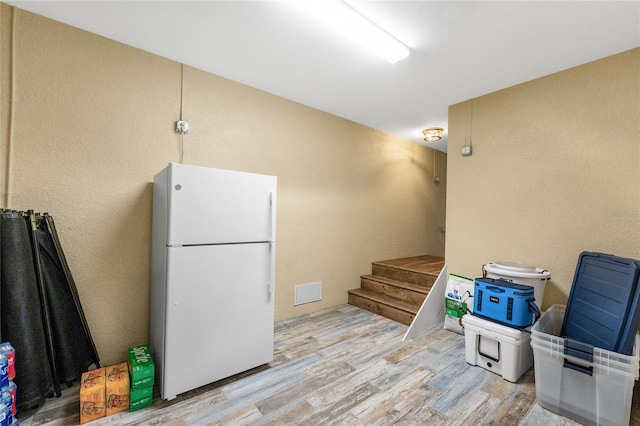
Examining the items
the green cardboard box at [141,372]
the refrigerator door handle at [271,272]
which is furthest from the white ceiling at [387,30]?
the green cardboard box at [141,372]

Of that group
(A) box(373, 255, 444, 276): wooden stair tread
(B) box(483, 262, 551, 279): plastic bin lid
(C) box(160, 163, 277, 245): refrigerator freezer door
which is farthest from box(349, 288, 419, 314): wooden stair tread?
(C) box(160, 163, 277, 245): refrigerator freezer door

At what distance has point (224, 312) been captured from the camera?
2.00 m

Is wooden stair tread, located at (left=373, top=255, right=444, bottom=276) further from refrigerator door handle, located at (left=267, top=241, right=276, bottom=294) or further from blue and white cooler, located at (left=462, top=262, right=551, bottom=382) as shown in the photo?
refrigerator door handle, located at (left=267, top=241, right=276, bottom=294)

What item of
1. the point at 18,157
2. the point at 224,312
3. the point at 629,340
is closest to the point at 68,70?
the point at 18,157

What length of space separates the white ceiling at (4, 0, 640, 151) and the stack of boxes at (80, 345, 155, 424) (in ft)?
8.03

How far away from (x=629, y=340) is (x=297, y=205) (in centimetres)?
286

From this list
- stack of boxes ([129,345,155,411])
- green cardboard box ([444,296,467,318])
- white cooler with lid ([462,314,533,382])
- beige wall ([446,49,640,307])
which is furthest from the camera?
green cardboard box ([444,296,467,318])

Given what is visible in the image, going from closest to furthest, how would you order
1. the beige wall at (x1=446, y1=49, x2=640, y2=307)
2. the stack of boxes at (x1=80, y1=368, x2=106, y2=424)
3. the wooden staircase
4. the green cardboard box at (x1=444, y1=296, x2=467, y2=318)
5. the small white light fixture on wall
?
1. the stack of boxes at (x1=80, y1=368, x2=106, y2=424)
2. the beige wall at (x1=446, y1=49, x2=640, y2=307)
3. the green cardboard box at (x1=444, y1=296, x2=467, y2=318)
4. the wooden staircase
5. the small white light fixture on wall

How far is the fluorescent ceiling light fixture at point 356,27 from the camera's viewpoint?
1.74m

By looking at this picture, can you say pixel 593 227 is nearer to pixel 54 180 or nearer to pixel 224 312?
pixel 224 312

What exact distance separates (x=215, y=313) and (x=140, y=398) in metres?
0.66

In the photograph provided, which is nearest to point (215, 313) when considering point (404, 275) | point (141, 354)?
point (141, 354)

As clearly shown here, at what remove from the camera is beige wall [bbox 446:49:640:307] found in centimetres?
221

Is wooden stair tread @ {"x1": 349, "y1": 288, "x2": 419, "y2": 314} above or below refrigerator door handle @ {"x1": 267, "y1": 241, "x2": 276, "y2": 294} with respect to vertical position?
below
